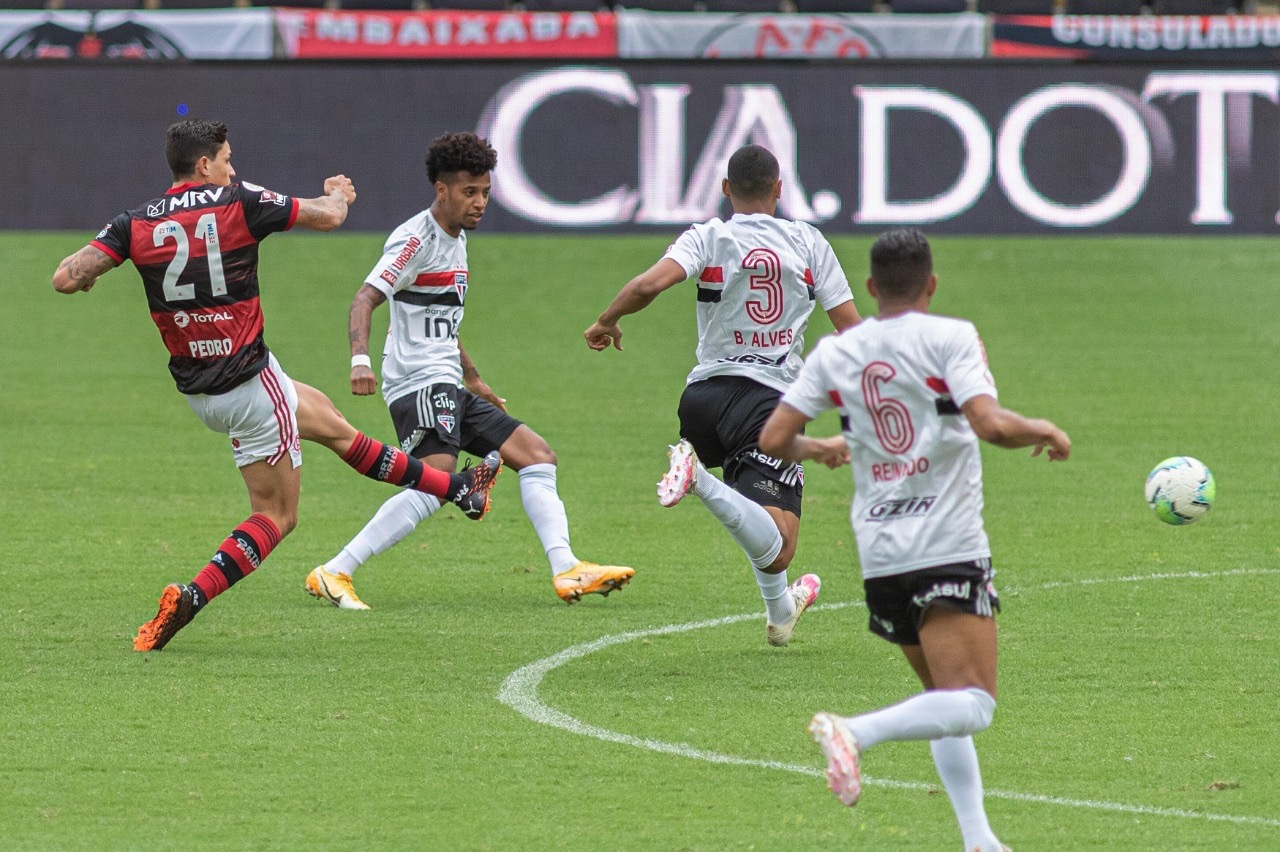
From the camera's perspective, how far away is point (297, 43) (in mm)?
25094

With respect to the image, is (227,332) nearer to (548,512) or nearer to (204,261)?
(204,261)

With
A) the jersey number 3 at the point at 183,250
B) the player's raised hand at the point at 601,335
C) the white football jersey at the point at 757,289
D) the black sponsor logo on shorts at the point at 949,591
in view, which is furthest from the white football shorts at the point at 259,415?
the black sponsor logo on shorts at the point at 949,591

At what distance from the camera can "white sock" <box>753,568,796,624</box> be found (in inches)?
298

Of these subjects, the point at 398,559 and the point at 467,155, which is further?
the point at 398,559

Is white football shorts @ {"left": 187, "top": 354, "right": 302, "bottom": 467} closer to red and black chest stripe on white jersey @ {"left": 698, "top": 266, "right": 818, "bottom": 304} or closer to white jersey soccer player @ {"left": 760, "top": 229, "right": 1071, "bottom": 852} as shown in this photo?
red and black chest stripe on white jersey @ {"left": 698, "top": 266, "right": 818, "bottom": 304}

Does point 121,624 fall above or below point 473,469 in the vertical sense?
below

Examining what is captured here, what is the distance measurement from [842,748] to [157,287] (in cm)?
401

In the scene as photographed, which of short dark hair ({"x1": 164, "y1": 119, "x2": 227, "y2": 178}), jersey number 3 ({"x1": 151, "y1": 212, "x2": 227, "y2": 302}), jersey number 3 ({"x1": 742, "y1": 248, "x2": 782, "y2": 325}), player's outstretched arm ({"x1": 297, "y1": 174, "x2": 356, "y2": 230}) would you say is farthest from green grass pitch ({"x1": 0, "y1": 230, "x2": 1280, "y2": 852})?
short dark hair ({"x1": 164, "y1": 119, "x2": 227, "y2": 178})

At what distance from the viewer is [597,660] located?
7516 millimetres

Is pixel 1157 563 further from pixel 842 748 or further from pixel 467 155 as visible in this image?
pixel 842 748

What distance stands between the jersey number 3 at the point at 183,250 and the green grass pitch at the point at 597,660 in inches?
59.1

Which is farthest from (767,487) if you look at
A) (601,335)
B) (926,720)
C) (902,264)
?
(926,720)

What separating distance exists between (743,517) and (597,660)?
83 centimetres

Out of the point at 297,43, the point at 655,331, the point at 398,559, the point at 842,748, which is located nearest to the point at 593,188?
the point at 655,331
